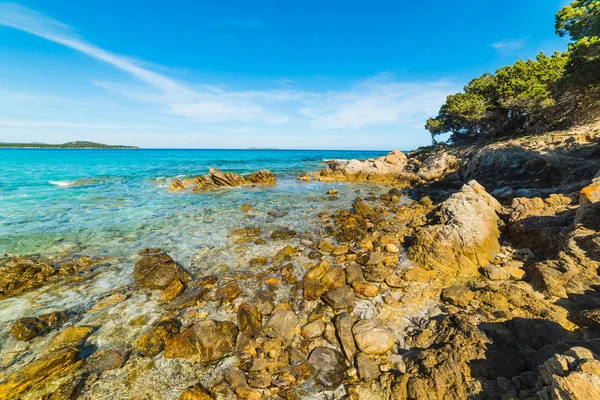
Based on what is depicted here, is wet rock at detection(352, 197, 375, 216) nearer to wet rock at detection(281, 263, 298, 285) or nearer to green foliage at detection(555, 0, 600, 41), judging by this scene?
wet rock at detection(281, 263, 298, 285)

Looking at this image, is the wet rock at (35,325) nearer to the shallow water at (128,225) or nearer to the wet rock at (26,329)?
the wet rock at (26,329)

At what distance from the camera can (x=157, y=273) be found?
329 inches

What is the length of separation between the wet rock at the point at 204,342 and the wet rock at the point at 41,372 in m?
1.96

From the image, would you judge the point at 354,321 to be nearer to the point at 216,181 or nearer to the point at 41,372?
the point at 41,372

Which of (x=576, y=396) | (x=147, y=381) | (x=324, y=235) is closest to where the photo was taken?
(x=576, y=396)

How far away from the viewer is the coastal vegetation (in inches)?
557

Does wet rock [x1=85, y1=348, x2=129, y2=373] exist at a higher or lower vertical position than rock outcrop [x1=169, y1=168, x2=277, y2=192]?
lower

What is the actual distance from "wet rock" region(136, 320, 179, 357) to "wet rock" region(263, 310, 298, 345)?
7.92 ft

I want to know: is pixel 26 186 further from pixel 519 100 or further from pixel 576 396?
pixel 519 100

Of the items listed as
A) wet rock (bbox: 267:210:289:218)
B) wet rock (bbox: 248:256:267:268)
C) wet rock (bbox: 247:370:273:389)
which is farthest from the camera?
wet rock (bbox: 267:210:289:218)

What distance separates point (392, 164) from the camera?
35719 mm

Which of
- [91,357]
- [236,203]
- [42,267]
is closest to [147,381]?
[91,357]

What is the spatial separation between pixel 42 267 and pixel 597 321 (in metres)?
16.0

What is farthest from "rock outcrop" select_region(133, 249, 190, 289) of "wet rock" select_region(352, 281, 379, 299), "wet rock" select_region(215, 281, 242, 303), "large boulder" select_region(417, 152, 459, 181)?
"large boulder" select_region(417, 152, 459, 181)
